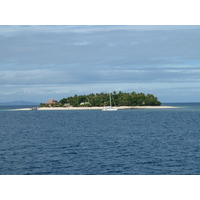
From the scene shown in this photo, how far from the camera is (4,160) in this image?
107 ft

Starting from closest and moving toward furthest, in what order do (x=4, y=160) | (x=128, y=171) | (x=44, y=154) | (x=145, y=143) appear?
(x=128, y=171), (x=4, y=160), (x=44, y=154), (x=145, y=143)

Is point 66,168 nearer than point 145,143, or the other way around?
point 66,168
